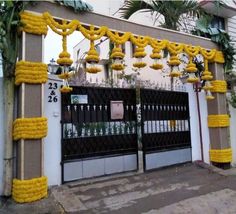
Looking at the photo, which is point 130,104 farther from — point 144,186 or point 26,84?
point 26,84

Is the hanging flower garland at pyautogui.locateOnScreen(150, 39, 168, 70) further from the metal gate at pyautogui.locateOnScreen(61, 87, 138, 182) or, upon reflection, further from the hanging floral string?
the metal gate at pyautogui.locateOnScreen(61, 87, 138, 182)

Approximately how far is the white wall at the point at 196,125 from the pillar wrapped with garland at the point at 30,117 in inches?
152

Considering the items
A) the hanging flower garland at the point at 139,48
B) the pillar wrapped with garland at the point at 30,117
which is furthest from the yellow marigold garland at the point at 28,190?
the hanging flower garland at the point at 139,48

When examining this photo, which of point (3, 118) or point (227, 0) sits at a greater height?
point (227, 0)

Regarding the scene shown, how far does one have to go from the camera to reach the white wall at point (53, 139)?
4.85m

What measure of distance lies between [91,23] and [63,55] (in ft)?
2.88

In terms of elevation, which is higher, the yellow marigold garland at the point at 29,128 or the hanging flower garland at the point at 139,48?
the hanging flower garland at the point at 139,48

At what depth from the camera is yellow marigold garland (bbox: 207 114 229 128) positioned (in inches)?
267

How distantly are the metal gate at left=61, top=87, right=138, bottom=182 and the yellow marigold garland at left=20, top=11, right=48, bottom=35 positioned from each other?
1260 mm

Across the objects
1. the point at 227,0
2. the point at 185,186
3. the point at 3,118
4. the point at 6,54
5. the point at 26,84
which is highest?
the point at 227,0

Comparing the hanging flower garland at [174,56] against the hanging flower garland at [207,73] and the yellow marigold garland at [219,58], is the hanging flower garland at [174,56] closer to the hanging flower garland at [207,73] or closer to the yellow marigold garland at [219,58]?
the hanging flower garland at [207,73]

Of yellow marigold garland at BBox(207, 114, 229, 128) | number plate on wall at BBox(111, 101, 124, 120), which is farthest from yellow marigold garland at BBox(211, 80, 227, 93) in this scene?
number plate on wall at BBox(111, 101, 124, 120)

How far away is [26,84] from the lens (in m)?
4.25

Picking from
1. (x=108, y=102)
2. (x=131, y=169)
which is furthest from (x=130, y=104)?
(x=131, y=169)
